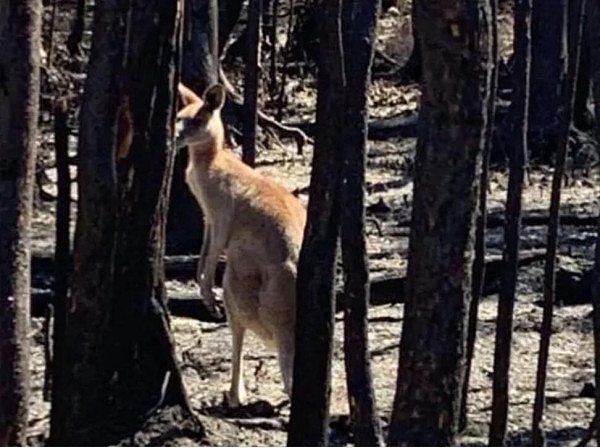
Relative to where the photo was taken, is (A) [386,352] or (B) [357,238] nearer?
(B) [357,238]

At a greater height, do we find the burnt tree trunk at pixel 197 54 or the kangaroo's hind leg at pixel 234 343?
the burnt tree trunk at pixel 197 54

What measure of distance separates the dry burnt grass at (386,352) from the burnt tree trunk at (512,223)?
1026mm

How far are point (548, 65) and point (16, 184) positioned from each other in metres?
11.5

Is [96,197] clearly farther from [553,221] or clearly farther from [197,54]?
[197,54]

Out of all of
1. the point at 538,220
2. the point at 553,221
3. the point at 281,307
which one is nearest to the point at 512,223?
the point at 553,221

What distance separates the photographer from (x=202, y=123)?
29.6ft

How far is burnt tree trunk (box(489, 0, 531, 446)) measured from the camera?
603 cm

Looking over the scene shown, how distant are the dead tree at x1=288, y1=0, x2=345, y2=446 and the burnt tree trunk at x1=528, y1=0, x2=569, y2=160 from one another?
10.0m

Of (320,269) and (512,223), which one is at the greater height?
(512,223)

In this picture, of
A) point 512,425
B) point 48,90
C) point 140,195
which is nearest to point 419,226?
point 140,195

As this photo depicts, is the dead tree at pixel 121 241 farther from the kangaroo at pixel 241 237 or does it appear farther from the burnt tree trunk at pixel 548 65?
the burnt tree trunk at pixel 548 65

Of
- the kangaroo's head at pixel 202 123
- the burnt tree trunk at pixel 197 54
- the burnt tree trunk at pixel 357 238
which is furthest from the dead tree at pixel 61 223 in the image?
the burnt tree trunk at pixel 197 54

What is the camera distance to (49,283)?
365 inches

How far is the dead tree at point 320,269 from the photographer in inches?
211
